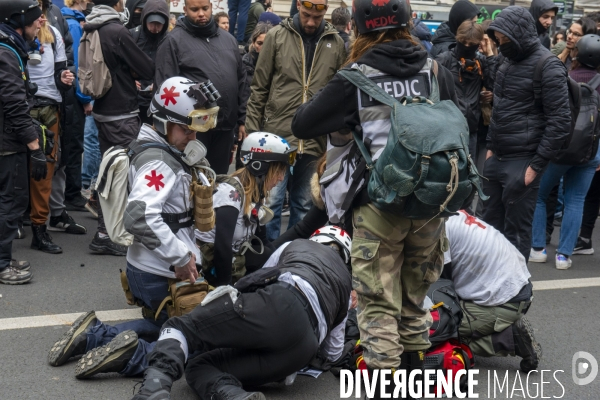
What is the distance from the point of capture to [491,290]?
15.0ft

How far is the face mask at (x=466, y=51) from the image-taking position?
23.3 feet

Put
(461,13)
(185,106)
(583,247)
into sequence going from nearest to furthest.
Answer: (185,106)
(461,13)
(583,247)

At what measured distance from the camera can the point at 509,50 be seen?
6160mm

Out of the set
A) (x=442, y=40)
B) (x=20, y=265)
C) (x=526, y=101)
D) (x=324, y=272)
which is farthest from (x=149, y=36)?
(x=324, y=272)

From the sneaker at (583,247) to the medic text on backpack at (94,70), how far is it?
Answer: 4543 mm

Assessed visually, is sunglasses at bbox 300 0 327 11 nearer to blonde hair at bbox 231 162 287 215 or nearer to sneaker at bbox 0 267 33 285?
blonde hair at bbox 231 162 287 215

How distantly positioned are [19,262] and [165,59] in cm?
191

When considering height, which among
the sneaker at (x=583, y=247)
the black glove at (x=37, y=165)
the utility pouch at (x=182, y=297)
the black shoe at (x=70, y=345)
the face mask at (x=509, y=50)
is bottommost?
the sneaker at (x=583, y=247)

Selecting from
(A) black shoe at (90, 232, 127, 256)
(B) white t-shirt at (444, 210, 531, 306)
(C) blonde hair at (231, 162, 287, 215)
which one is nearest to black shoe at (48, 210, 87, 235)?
(A) black shoe at (90, 232, 127, 256)

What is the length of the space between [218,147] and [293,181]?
2.33 feet

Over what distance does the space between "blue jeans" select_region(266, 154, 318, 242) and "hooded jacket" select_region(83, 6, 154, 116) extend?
1.52 metres

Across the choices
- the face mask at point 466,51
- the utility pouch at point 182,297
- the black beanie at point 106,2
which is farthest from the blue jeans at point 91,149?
the utility pouch at point 182,297

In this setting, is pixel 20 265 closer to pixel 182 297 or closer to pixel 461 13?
pixel 182 297

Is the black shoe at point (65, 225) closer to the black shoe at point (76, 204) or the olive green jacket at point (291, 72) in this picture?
the black shoe at point (76, 204)
